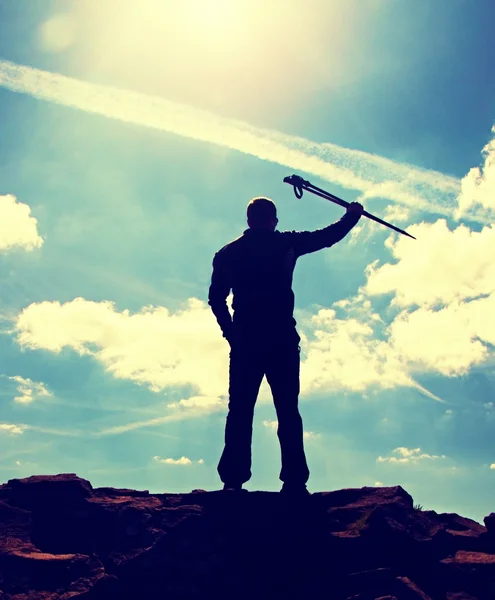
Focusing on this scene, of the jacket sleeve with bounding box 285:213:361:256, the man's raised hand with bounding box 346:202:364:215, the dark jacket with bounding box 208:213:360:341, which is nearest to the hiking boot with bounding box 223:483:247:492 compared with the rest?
the dark jacket with bounding box 208:213:360:341

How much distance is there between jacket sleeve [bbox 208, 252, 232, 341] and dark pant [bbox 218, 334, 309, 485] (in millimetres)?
443

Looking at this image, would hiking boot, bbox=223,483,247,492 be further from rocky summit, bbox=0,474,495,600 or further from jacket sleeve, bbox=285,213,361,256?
jacket sleeve, bbox=285,213,361,256

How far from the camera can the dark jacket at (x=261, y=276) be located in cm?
737

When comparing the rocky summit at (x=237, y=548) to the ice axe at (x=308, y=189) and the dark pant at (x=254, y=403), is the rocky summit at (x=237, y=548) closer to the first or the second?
the dark pant at (x=254, y=403)

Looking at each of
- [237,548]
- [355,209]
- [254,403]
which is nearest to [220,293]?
[254,403]

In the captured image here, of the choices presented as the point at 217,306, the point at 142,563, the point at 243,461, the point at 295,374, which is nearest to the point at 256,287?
the point at 217,306

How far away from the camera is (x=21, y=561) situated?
5.92 m

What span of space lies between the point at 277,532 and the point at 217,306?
3084 mm

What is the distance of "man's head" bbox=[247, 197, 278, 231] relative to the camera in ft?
25.2

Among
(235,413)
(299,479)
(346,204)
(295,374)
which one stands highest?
(346,204)

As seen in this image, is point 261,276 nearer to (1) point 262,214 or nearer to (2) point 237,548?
(1) point 262,214

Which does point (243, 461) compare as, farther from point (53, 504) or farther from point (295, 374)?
point (53, 504)

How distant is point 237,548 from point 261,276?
327 centimetres

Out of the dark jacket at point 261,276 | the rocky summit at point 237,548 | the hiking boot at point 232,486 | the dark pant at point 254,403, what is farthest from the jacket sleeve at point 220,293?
the rocky summit at point 237,548
